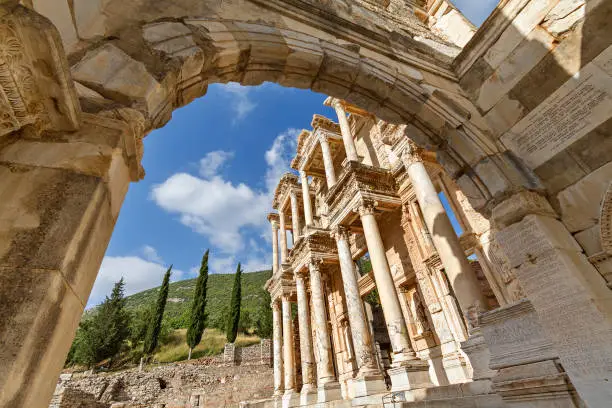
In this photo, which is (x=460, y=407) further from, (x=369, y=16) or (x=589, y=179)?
(x=369, y=16)

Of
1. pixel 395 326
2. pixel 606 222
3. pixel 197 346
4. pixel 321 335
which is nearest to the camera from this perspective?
pixel 606 222

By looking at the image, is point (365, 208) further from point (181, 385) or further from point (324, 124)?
point (181, 385)

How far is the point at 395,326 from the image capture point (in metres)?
8.73

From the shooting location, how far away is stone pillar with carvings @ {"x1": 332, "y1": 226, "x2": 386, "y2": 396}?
849 cm

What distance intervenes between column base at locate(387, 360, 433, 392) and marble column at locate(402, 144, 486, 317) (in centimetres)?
219

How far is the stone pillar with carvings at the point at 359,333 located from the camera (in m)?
8.49

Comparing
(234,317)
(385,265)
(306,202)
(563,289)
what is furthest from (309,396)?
(234,317)

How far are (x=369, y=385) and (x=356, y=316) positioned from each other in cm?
210

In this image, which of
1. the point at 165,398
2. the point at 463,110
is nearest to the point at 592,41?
the point at 463,110

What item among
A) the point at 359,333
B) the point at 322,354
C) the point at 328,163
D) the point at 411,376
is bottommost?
the point at 411,376

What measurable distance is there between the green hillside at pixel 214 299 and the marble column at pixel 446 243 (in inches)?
1343

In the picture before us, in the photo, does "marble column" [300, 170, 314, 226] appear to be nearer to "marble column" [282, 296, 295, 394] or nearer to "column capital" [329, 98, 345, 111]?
"marble column" [282, 296, 295, 394]

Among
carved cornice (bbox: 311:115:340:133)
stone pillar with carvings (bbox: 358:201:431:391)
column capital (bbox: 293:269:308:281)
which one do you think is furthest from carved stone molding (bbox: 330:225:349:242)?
carved cornice (bbox: 311:115:340:133)

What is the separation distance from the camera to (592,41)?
11.7 ft
